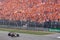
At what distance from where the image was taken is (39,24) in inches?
1834

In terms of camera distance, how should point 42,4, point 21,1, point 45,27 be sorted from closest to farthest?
point 45,27 → point 42,4 → point 21,1

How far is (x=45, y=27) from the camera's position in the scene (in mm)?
45312

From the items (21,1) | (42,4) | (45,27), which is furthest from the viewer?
(21,1)

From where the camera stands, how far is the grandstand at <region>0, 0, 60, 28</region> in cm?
4609

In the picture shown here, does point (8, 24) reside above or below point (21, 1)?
below

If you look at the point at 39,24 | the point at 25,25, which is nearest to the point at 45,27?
the point at 39,24

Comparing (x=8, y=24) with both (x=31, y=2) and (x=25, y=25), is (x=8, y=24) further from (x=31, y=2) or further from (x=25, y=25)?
(x=31, y=2)

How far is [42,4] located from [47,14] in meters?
3.33

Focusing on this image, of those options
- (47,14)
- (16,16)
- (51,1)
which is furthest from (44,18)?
(16,16)

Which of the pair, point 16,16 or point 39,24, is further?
point 16,16

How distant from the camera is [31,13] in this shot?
49062 millimetres

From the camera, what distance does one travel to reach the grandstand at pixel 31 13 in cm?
4609

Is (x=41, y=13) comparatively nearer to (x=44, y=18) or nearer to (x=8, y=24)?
(x=44, y=18)

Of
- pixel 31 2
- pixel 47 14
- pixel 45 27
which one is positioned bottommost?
pixel 45 27
